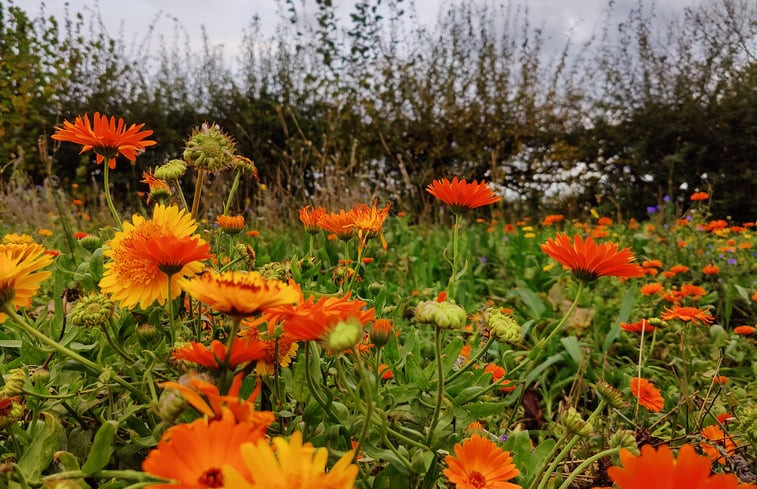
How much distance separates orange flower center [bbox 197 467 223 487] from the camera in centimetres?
36

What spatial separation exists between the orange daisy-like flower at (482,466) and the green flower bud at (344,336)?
27cm

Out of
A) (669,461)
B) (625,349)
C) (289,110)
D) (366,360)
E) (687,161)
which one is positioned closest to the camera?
(669,461)

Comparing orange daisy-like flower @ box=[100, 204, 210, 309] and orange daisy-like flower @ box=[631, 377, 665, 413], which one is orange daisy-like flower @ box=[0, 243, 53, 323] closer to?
orange daisy-like flower @ box=[100, 204, 210, 309]

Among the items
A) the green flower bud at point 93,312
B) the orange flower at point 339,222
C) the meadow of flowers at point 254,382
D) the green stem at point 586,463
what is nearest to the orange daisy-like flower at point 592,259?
the meadow of flowers at point 254,382

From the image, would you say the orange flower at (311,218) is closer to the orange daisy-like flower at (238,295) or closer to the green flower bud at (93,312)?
the green flower bud at (93,312)

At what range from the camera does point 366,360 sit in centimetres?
73

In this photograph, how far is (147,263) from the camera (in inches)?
23.8

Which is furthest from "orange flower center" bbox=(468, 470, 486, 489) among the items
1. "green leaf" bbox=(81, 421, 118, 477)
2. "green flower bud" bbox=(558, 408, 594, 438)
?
"green leaf" bbox=(81, 421, 118, 477)

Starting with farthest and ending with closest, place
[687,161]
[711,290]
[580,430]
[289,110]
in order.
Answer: [687,161], [289,110], [711,290], [580,430]

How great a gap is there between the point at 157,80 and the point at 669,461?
7.24 m

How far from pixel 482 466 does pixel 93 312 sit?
0.48 metres

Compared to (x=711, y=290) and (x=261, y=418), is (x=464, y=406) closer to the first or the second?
(x=261, y=418)

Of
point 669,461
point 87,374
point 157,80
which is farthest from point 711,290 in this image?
point 157,80

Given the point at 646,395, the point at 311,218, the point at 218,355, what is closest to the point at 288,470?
the point at 218,355
